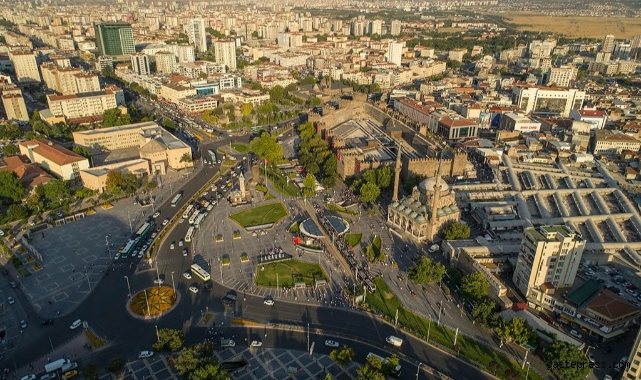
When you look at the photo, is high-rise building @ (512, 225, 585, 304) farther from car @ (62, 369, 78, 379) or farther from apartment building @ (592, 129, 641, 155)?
apartment building @ (592, 129, 641, 155)

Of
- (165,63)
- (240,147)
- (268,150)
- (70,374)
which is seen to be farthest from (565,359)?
(165,63)

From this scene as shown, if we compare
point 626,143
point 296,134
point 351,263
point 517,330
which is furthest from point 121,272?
point 626,143

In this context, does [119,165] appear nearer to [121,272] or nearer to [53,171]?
[53,171]

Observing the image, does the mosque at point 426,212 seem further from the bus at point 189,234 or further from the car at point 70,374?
the car at point 70,374

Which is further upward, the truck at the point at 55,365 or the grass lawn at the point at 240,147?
the truck at the point at 55,365

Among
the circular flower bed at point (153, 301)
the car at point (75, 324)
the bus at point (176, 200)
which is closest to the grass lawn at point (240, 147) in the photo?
the bus at point (176, 200)
